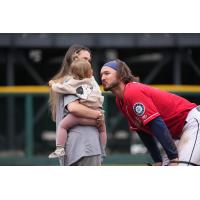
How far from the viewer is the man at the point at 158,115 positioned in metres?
6.26

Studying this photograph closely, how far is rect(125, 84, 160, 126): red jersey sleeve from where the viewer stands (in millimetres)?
6246

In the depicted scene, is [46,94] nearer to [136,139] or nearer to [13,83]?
[136,139]

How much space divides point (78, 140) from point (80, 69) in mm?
617

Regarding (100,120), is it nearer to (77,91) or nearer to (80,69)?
(77,91)

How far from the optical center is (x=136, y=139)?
562 inches

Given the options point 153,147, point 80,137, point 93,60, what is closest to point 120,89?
point 80,137

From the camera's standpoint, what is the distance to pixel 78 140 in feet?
20.7

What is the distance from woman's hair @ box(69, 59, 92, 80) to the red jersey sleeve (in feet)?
1.28

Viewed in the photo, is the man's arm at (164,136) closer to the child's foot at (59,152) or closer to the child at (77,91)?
the child at (77,91)

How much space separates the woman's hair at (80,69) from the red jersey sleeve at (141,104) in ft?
1.28

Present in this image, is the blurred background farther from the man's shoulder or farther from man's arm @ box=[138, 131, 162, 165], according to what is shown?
Result: the man's shoulder

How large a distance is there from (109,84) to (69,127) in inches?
20.5

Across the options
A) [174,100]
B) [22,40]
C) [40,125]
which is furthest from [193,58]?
[174,100]

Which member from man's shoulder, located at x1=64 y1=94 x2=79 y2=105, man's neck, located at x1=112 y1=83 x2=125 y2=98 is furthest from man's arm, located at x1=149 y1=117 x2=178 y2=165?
man's shoulder, located at x1=64 y1=94 x2=79 y2=105
